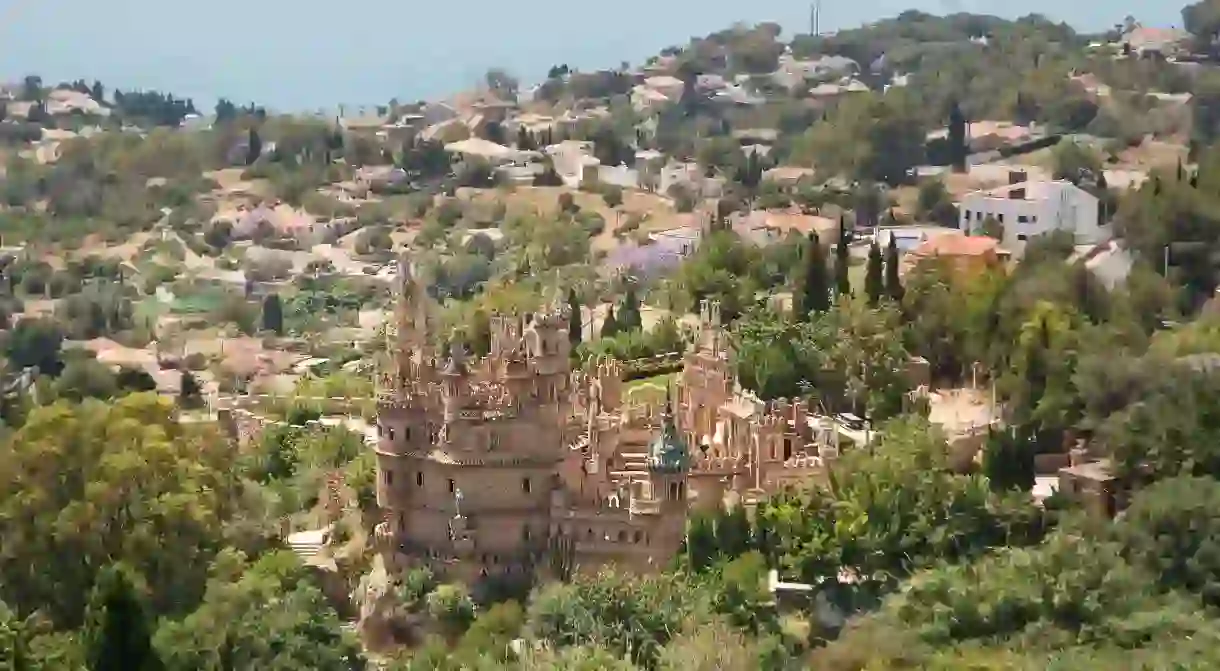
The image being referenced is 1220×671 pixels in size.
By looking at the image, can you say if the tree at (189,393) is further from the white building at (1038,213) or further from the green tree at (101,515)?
the white building at (1038,213)

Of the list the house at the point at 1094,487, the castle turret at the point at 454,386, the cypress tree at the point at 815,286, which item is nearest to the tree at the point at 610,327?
the cypress tree at the point at 815,286

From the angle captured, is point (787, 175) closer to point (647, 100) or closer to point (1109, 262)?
point (647, 100)

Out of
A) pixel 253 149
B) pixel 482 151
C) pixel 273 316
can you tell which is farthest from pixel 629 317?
pixel 253 149

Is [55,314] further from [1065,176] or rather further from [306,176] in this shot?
[1065,176]

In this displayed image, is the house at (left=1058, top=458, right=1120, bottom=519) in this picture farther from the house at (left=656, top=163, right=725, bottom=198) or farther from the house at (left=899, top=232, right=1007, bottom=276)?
the house at (left=656, top=163, right=725, bottom=198)

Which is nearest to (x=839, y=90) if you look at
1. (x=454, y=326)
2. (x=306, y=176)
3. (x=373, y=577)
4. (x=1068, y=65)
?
(x=1068, y=65)

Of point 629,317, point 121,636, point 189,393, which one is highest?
point 629,317
